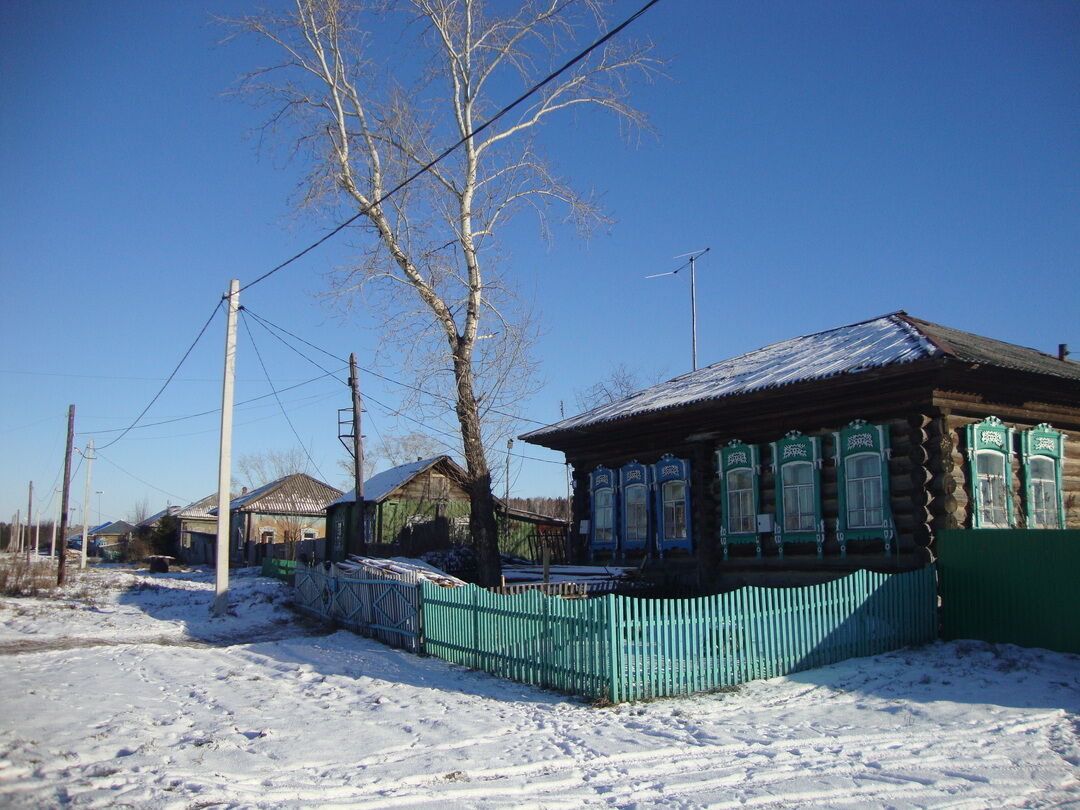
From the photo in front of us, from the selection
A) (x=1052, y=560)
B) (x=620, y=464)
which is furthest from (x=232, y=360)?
(x=1052, y=560)

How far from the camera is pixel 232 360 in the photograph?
68.5 ft

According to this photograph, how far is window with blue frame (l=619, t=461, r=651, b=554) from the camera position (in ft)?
65.7

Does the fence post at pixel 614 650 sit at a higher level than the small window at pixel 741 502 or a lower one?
lower

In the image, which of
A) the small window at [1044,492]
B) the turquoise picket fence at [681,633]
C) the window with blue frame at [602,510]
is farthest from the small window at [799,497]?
the window with blue frame at [602,510]

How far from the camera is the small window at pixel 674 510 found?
19.1m

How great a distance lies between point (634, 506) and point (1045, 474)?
8376 millimetres

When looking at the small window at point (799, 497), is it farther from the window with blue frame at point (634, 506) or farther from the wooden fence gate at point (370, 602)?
the wooden fence gate at point (370, 602)

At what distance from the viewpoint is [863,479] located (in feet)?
50.6

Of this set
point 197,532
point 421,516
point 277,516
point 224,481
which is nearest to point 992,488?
point 224,481

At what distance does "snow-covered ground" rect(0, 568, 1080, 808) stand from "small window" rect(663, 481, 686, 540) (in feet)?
22.6

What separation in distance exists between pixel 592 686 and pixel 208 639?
10621 millimetres

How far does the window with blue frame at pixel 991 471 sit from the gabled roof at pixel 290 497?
39.1 m

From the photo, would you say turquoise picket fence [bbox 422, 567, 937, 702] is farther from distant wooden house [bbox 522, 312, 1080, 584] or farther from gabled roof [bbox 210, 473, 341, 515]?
gabled roof [bbox 210, 473, 341, 515]

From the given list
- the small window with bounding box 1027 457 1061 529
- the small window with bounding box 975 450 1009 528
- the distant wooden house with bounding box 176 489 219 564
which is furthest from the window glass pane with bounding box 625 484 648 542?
the distant wooden house with bounding box 176 489 219 564
